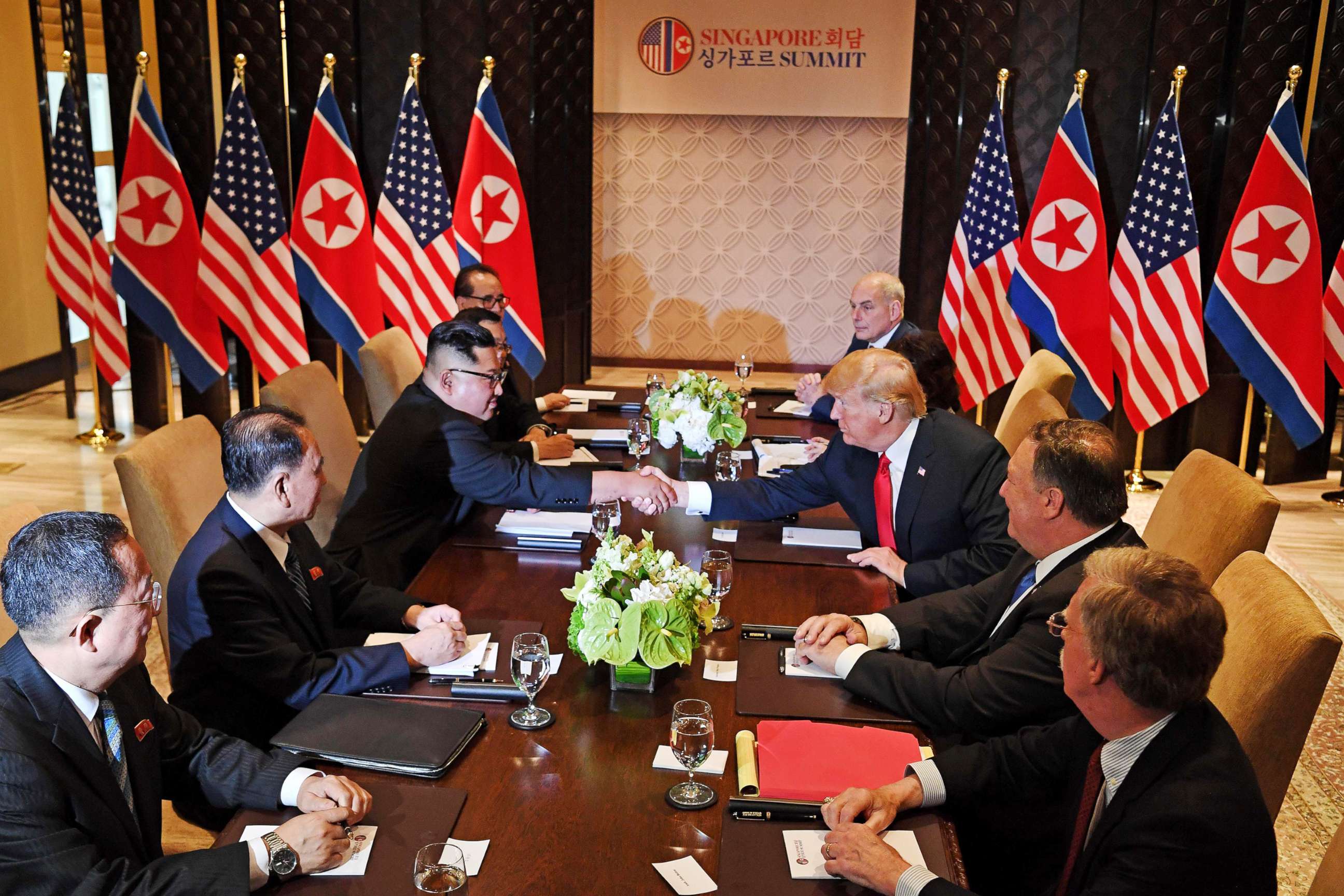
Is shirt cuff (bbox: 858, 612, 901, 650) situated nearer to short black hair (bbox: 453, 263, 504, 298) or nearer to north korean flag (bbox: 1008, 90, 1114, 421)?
short black hair (bbox: 453, 263, 504, 298)

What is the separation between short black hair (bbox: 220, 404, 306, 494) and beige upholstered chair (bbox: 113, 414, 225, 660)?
55 centimetres

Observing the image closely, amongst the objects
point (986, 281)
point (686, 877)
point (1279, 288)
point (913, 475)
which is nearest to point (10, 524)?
point (686, 877)

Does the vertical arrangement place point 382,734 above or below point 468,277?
below

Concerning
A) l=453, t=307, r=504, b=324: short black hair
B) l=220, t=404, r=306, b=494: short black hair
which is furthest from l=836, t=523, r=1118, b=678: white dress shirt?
l=453, t=307, r=504, b=324: short black hair

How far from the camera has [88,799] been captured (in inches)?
71.5

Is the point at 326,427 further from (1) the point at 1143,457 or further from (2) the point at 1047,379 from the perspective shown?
(1) the point at 1143,457

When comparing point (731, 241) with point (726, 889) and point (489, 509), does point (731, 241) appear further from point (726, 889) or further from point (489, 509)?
point (726, 889)

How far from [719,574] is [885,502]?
3.11ft

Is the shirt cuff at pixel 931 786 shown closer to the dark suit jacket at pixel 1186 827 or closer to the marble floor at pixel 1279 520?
the dark suit jacket at pixel 1186 827

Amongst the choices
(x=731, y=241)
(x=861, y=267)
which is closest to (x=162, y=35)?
(x=731, y=241)

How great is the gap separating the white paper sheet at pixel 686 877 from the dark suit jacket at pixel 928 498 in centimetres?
143

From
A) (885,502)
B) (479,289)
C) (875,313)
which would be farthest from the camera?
(479,289)

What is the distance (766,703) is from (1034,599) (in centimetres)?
61

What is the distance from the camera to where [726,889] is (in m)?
1.77
